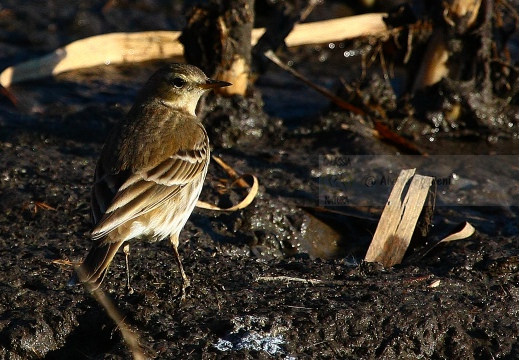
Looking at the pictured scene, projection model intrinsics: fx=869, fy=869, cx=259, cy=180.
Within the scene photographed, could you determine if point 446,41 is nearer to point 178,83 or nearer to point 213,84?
point 213,84

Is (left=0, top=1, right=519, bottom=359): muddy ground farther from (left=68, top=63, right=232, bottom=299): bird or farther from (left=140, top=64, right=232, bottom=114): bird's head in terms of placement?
(left=140, top=64, right=232, bottom=114): bird's head

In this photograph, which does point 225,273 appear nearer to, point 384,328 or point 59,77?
Result: point 384,328

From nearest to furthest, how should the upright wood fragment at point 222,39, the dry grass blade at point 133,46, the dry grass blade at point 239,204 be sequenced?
the dry grass blade at point 239,204, the upright wood fragment at point 222,39, the dry grass blade at point 133,46

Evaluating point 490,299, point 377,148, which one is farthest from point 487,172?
point 490,299

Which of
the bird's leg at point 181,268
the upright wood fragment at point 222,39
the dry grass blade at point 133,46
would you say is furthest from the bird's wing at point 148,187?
the dry grass blade at point 133,46

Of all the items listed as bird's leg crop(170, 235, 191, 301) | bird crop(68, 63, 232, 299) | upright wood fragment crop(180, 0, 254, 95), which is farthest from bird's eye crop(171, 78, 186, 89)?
A: upright wood fragment crop(180, 0, 254, 95)

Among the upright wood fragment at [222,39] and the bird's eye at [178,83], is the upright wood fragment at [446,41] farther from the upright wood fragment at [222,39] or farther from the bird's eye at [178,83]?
the bird's eye at [178,83]
